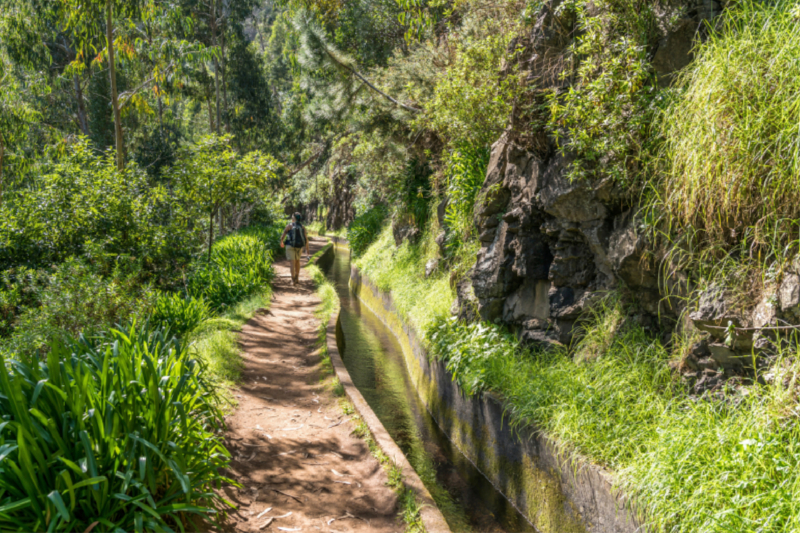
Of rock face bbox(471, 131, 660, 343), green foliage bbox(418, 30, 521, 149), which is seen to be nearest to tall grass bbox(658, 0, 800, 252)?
rock face bbox(471, 131, 660, 343)

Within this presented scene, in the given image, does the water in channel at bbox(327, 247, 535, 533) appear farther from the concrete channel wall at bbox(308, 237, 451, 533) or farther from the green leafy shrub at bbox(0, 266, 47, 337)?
the green leafy shrub at bbox(0, 266, 47, 337)

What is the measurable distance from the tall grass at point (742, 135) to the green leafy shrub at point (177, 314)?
23.0 feet

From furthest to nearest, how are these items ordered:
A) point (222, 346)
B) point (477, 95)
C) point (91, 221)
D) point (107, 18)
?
point (107, 18) < point (91, 221) < point (477, 95) < point (222, 346)

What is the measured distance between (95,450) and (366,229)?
17.7m

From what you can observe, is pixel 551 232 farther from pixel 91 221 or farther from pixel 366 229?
pixel 366 229

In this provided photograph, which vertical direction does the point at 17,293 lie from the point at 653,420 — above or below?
above

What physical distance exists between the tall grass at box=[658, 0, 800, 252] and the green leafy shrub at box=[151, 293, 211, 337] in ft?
23.0

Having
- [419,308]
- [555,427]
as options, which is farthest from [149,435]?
[419,308]

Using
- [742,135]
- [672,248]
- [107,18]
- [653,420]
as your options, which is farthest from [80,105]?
[653,420]

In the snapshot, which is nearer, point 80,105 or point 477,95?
point 477,95

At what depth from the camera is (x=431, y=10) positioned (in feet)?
42.7

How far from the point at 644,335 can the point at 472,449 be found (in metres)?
2.45

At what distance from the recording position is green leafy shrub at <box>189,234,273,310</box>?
11.1 m

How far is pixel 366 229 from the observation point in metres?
20.4
